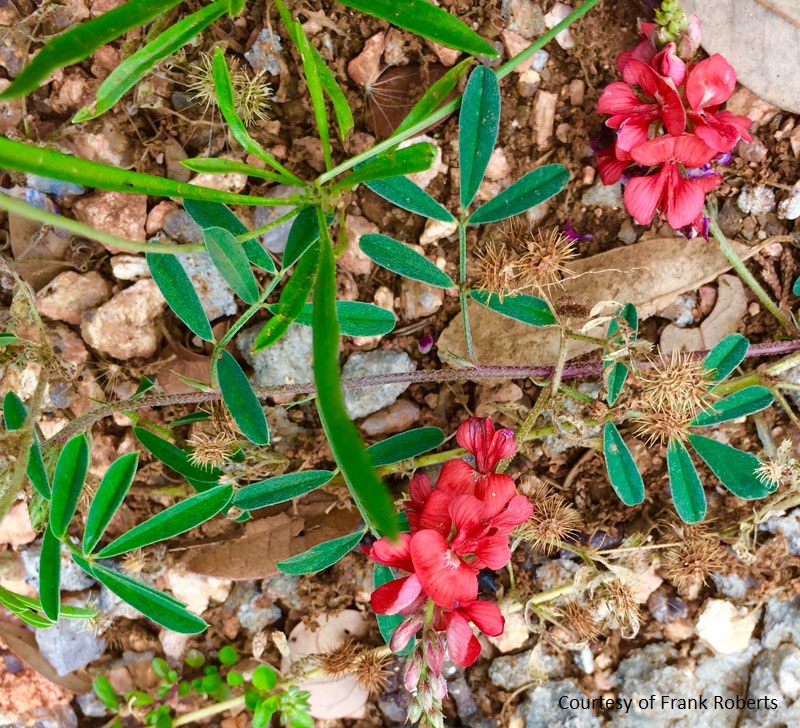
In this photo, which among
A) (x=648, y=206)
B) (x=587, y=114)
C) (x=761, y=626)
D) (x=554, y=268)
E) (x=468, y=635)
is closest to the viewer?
(x=468, y=635)

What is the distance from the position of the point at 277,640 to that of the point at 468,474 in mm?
854

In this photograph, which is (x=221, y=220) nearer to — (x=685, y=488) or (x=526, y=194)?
(x=526, y=194)

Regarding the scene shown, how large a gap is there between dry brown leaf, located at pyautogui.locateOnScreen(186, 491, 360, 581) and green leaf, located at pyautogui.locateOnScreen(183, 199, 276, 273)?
28.3 inches

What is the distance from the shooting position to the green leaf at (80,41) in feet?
3.09

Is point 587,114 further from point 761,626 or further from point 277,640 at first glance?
point 277,640

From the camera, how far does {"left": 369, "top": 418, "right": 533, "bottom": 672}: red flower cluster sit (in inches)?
53.4

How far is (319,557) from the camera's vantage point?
5.60 ft

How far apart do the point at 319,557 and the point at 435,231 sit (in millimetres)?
883

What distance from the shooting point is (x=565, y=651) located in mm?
2059

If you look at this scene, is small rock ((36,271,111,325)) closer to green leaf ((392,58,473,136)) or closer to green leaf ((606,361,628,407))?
green leaf ((392,58,473,136))

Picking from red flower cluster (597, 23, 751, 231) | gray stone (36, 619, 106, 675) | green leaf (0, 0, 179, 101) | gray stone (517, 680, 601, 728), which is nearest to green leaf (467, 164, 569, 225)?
red flower cluster (597, 23, 751, 231)

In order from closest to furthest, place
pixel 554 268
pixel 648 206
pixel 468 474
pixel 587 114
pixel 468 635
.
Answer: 1. pixel 468 635
2. pixel 468 474
3. pixel 554 268
4. pixel 648 206
5. pixel 587 114

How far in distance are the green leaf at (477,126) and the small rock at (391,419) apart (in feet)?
1.93

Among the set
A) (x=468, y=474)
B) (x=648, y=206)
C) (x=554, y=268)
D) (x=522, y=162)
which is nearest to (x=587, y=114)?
(x=522, y=162)
